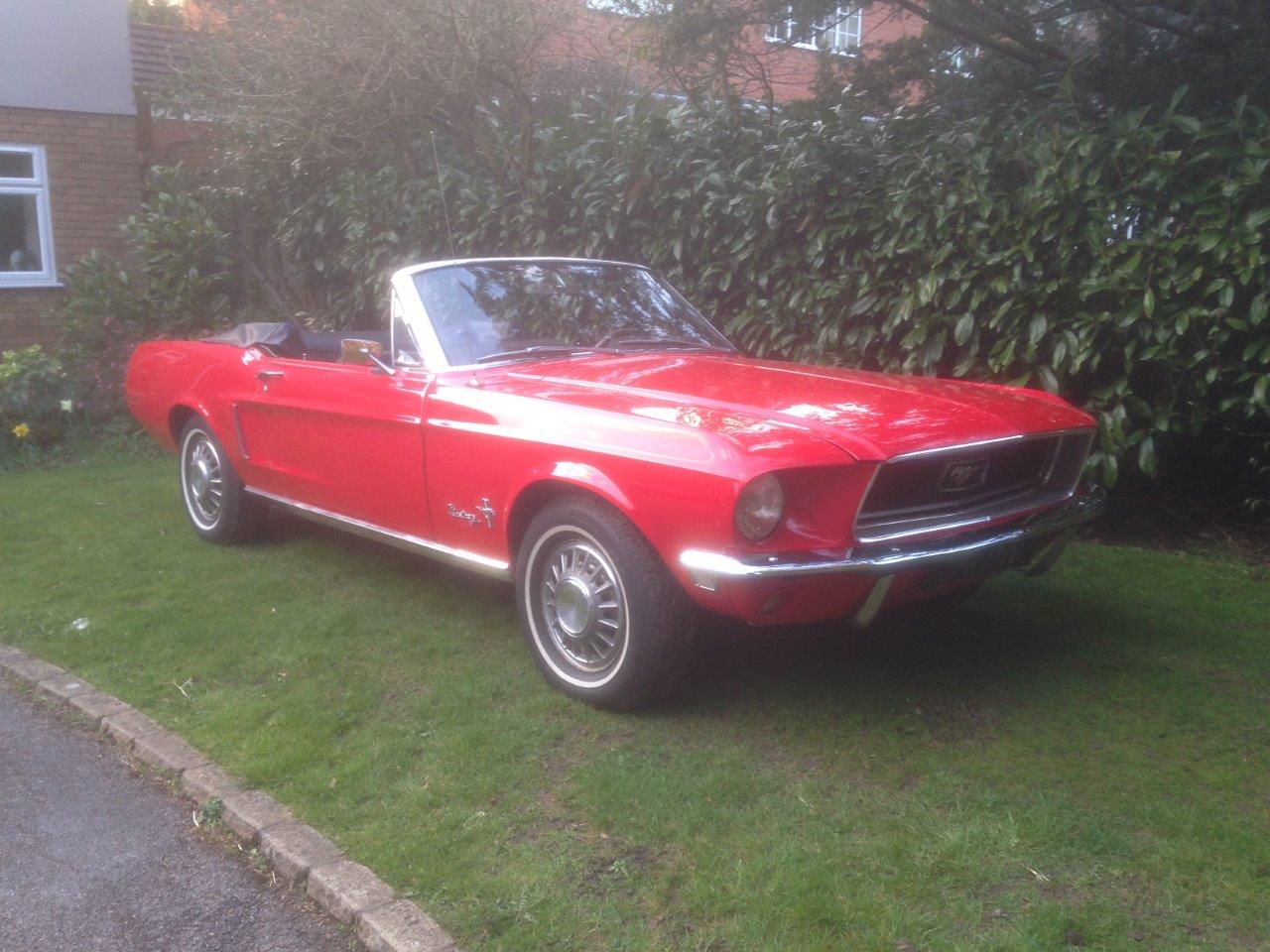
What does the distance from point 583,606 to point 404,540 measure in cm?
130

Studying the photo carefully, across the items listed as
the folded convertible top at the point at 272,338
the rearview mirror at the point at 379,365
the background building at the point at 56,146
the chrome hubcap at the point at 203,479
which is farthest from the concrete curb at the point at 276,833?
the background building at the point at 56,146

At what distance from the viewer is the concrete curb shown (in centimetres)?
309

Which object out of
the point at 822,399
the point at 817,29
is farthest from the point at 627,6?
the point at 822,399

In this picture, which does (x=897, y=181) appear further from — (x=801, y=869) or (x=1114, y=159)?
(x=801, y=869)

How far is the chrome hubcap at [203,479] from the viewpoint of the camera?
6.86 m

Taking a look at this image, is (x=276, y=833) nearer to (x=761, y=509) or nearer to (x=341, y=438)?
(x=761, y=509)

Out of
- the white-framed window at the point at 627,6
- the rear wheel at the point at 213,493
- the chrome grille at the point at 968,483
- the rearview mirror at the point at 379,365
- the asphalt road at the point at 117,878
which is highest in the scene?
the white-framed window at the point at 627,6

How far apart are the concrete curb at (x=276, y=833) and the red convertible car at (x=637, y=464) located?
119 cm

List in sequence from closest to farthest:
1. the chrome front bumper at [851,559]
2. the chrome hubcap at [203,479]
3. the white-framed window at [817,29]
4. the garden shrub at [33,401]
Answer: the chrome front bumper at [851,559]
the chrome hubcap at [203,479]
the white-framed window at [817,29]
the garden shrub at [33,401]

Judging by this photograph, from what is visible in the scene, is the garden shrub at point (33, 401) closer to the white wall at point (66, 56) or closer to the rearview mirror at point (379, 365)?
the white wall at point (66, 56)

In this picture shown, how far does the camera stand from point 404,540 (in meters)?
5.30

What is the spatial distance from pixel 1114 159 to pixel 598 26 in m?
6.44

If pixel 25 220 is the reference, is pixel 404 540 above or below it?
below

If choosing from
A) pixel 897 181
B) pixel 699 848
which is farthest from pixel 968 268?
pixel 699 848
